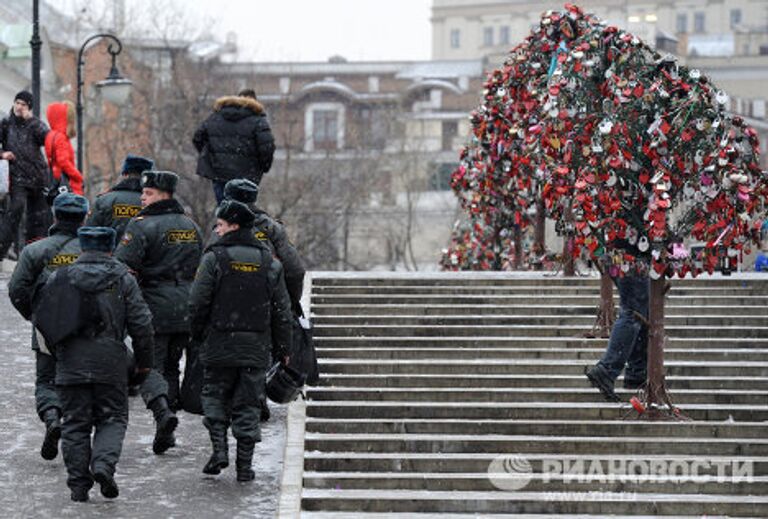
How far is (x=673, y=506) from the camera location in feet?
42.9

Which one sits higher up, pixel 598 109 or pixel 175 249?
pixel 598 109

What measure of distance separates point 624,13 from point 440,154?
Answer: 52198 mm

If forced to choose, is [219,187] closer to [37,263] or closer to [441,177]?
[37,263]

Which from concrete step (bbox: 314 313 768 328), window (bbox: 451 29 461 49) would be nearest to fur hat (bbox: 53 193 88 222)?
concrete step (bbox: 314 313 768 328)

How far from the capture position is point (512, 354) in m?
17.5

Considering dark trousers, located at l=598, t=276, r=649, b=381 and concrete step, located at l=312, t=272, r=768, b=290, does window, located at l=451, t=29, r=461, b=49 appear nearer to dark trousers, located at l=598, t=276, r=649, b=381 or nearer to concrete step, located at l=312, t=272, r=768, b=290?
concrete step, located at l=312, t=272, r=768, b=290

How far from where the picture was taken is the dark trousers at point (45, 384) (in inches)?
521

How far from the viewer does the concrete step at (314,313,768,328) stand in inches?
741

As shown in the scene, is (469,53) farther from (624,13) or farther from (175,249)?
(175,249)

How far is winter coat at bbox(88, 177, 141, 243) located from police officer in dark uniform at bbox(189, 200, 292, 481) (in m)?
2.16

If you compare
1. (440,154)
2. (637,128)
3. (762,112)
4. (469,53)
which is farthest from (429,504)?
(469,53)

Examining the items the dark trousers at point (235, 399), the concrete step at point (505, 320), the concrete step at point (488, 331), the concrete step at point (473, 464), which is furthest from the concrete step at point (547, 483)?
the concrete step at point (505, 320)

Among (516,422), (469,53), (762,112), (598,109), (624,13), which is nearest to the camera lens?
(516,422)

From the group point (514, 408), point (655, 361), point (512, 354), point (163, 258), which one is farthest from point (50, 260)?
point (512, 354)
